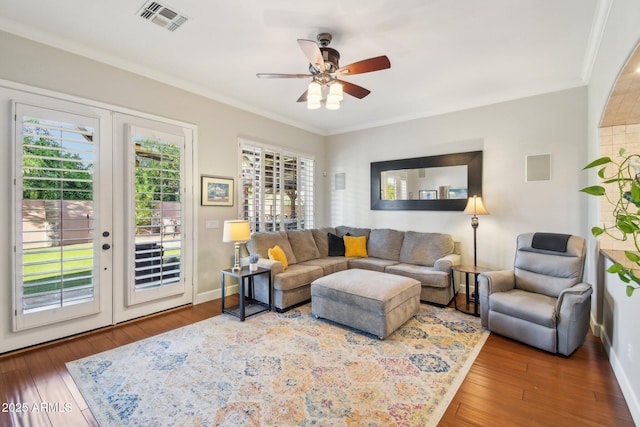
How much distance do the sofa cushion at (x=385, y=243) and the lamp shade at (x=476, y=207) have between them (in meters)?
1.20

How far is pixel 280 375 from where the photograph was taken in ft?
7.83

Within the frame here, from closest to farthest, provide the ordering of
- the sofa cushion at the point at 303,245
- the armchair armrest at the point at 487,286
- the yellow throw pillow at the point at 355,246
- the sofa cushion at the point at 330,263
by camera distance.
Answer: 1. the armchair armrest at the point at 487,286
2. the sofa cushion at the point at 330,263
3. the sofa cushion at the point at 303,245
4. the yellow throw pillow at the point at 355,246

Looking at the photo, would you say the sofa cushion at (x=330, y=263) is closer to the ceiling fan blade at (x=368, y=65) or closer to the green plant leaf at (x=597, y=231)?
the ceiling fan blade at (x=368, y=65)

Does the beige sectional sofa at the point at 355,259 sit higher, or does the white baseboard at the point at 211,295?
the beige sectional sofa at the point at 355,259

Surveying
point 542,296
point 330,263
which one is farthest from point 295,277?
point 542,296

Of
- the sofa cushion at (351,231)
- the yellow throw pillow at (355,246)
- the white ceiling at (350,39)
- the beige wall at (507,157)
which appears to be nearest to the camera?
the white ceiling at (350,39)

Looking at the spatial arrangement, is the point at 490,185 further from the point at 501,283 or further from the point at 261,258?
the point at 261,258

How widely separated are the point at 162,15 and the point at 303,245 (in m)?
3.36

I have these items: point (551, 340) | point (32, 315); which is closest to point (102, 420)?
point (32, 315)

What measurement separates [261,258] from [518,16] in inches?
149

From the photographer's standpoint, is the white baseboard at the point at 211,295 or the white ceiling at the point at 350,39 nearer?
the white ceiling at the point at 350,39

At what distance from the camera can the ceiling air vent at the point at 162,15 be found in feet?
7.96

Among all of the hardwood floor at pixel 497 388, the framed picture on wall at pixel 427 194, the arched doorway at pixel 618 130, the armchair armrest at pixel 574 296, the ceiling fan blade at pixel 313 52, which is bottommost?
the hardwood floor at pixel 497 388

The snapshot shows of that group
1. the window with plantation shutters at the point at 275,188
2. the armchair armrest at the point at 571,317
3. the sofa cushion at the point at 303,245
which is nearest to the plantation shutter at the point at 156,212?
the window with plantation shutters at the point at 275,188
